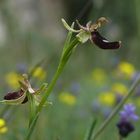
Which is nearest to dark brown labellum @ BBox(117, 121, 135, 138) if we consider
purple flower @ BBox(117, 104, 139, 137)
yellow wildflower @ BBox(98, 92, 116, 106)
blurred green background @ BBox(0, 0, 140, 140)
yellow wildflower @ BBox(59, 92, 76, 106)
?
purple flower @ BBox(117, 104, 139, 137)

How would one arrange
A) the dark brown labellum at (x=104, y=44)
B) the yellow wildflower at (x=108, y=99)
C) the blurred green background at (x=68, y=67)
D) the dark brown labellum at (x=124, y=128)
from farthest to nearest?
the yellow wildflower at (x=108, y=99)
the blurred green background at (x=68, y=67)
the dark brown labellum at (x=124, y=128)
the dark brown labellum at (x=104, y=44)

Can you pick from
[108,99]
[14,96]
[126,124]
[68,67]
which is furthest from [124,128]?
[68,67]

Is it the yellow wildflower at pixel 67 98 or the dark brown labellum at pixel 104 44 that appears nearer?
the dark brown labellum at pixel 104 44

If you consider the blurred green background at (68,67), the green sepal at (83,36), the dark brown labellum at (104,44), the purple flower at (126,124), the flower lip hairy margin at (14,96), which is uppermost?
the dark brown labellum at (104,44)

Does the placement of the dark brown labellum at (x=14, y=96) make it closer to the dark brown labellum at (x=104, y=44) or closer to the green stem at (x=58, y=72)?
the green stem at (x=58, y=72)

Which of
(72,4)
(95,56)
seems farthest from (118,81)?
(72,4)

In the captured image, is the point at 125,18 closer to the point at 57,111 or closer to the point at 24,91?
the point at 57,111

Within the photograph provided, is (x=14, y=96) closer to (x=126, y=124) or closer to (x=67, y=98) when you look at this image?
(x=126, y=124)

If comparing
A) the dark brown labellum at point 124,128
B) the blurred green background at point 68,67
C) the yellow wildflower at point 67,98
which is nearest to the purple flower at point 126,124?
the dark brown labellum at point 124,128
